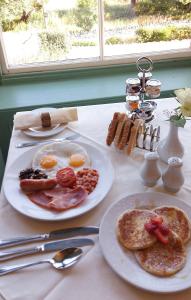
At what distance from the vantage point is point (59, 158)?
966 mm

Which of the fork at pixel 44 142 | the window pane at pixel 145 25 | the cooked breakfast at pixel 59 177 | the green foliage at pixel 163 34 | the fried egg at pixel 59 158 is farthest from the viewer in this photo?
the green foliage at pixel 163 34

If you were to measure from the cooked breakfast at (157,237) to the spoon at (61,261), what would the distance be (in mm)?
105

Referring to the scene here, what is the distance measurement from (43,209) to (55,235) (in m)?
0.10

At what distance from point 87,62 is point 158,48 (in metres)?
0.51

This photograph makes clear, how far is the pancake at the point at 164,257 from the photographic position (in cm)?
60

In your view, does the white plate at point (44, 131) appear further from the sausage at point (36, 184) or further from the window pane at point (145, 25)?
the window pane at point (145, 25)

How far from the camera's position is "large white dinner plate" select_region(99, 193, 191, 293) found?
1.88 ft

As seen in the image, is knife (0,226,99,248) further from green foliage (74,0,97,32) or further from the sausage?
green foliage (74,0,97,32)

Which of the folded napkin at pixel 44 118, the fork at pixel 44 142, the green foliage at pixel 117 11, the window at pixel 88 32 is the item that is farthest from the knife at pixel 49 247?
the green foliage at pixel 117 11

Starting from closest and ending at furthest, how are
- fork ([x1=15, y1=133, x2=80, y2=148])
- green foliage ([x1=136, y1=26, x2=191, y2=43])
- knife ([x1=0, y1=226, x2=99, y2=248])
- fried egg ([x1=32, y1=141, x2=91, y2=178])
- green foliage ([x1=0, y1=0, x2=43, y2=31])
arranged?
knife ([x1=0, y1=226, x2=99, y2=248]), fried egg ([x1=32, y1=141, x2=91, y2=178]), fork ([x1=15, y1=133, x2=80, y2=148]), green foliage ([x1=0, y1=0, x2=43, y2=31]), green foliage ([x1=136, y1=26, x2=191, y2=43])

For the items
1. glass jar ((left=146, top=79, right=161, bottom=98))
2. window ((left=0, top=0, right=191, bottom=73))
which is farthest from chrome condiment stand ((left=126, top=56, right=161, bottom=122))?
window ((left=0, top=0, right=191, bottom=73))

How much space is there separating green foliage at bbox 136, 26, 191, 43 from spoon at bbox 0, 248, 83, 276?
1647 millimetres

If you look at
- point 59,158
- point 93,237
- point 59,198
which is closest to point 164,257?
point 93,237

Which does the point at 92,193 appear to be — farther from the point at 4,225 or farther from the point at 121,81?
the point at 121,81
